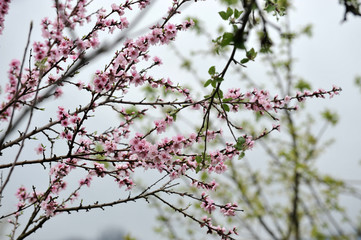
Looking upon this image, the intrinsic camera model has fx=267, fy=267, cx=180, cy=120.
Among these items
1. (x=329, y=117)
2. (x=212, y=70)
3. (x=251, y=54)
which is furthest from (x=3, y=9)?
(x=329, y=117)

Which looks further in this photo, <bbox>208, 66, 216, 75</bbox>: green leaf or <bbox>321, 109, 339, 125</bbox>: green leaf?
<bbox>321, 109, 339, 125</bbox>: green leaf

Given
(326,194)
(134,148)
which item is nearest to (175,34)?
(134,148)

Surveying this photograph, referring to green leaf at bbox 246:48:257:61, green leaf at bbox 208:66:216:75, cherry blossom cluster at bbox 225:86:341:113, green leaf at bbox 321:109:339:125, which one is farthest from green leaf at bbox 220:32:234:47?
green leaf at bbox 321:109:339:125

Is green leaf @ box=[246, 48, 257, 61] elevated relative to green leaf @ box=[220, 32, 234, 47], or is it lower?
elevated

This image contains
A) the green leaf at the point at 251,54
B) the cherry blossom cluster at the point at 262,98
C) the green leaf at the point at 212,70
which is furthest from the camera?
the cherry blossom cluster at the point at 262,98

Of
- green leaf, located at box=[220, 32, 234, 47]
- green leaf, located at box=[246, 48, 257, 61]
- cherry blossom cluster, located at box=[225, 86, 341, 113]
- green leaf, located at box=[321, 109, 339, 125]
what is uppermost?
green leaf, located at box=[321, 109, 339, 125]

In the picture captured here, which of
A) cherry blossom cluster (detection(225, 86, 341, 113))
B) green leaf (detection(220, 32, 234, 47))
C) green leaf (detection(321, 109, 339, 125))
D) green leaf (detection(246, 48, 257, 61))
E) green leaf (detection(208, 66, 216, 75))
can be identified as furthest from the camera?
green leaf (detection(321, 109, 339, 125))

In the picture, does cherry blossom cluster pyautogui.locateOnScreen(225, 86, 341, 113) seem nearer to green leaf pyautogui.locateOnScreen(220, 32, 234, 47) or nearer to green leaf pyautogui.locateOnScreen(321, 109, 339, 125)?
green leaf pyautogui.locateOnScreen(220, 32, 234, 47)

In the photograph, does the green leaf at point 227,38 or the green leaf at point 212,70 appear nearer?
the green leaf at point 227,38

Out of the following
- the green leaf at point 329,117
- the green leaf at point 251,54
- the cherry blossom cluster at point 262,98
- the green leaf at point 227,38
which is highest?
the green leaf at point 329,117

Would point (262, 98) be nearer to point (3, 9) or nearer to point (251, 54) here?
point (251, 54)

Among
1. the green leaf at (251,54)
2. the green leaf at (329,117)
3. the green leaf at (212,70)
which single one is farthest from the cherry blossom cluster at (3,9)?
the green leaf at (329,117)

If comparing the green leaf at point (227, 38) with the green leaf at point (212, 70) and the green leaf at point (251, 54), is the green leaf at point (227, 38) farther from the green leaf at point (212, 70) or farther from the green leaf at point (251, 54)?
the green leaf at point (212, 70)

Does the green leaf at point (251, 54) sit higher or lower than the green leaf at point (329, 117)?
lower
